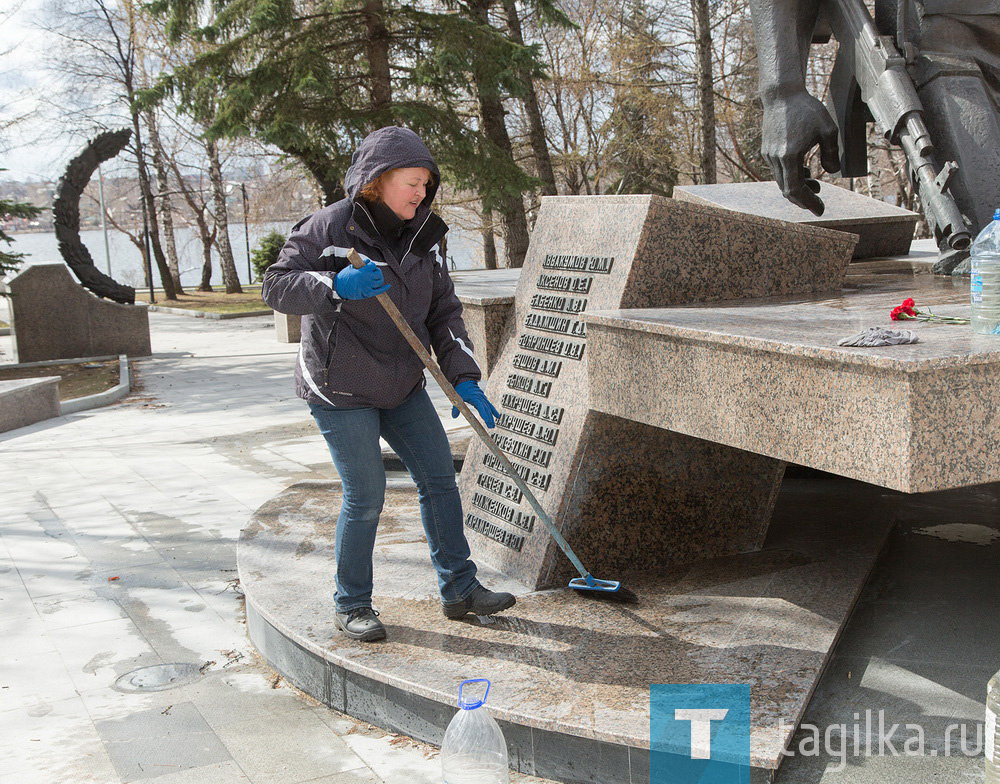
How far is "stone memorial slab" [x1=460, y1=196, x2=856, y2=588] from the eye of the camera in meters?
4.18

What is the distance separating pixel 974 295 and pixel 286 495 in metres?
4.05

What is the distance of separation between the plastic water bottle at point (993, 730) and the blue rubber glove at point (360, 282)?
84.2 inches

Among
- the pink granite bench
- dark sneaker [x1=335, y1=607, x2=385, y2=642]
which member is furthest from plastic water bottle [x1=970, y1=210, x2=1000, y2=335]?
the pink granite bench

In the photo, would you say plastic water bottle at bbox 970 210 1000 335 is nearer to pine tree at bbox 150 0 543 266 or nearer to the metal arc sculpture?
pine tree at bbox 150 0 543 266

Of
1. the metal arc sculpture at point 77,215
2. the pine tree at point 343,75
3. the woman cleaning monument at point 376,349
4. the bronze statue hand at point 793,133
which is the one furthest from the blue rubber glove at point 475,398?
the metal arc sculpture at point 77,215

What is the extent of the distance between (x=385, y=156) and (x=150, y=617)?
2528 mm

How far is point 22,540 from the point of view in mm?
6105

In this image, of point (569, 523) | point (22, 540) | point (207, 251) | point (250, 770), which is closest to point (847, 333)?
point (569, 523)

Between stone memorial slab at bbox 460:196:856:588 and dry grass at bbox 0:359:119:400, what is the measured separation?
9554mm

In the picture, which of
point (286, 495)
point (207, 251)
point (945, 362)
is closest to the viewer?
point (945, 362)

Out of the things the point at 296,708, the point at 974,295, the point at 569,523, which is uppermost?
the point at 974,295

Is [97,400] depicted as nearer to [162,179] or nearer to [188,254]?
[162,179]

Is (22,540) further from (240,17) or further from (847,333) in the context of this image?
(240,17)

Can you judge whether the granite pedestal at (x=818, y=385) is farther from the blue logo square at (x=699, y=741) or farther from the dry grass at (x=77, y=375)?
the dry grass at (x=77, y=375)
